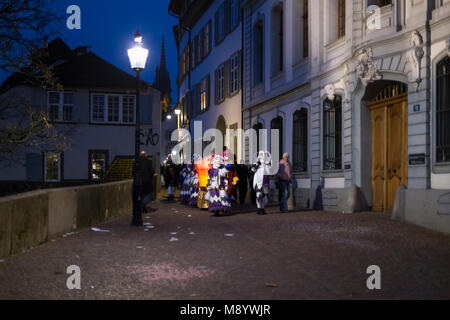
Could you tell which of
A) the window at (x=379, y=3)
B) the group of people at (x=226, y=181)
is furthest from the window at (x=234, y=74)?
the window at (x=379, y=3)

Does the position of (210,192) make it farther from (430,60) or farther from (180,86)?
(180,86)

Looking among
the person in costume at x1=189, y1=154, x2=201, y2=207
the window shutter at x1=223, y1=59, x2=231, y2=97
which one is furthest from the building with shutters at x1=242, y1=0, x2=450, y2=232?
the window shutter at x1=223, y1=59, x2=231, y2=97

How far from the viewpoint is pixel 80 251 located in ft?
29.7

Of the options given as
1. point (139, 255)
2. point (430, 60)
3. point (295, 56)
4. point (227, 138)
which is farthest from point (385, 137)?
point (227, 138)

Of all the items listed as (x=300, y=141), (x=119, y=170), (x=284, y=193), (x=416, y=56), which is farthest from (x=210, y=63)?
(x=416, y=56)

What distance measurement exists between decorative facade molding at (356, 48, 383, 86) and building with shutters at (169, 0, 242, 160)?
13.1 m

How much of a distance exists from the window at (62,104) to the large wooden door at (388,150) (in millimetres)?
24751

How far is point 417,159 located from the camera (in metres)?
12.9

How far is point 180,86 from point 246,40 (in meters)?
22.3

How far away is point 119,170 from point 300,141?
1632 cm

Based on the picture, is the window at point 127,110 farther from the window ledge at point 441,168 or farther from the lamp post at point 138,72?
the window ledge at point 441,168

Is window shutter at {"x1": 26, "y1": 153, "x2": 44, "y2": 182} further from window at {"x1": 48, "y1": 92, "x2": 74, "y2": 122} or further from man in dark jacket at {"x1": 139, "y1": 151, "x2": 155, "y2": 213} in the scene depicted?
man in dark jacket at {"x1": 139, "y1": 151, "x2": 155, "y2": 213}

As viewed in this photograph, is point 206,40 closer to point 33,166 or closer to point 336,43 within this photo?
point 33,166
